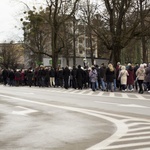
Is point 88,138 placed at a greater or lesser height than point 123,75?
lesser

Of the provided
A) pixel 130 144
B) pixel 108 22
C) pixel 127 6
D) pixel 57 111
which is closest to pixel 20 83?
pixel 108 22

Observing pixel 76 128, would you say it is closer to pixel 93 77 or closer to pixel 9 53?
pixel 93 77

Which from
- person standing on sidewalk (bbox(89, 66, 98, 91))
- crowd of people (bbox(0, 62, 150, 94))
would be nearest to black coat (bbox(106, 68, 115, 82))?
crowd of people (bbox(0, 62, 150, 94))

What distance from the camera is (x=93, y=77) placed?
26.2 meters

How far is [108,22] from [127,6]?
10.2 ft

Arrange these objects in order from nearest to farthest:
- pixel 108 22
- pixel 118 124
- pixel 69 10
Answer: pixel 118 124
pixel 108 22
pixel 69 10

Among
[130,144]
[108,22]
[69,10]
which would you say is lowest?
[130,144]

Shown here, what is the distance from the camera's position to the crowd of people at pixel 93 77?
24.3 meters

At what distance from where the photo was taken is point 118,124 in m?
10.9

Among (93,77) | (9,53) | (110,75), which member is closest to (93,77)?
(93,77)

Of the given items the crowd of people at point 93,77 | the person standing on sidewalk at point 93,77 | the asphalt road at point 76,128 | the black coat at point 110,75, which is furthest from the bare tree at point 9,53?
the asphalt road at point 76,128

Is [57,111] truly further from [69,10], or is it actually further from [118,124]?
[69,10]

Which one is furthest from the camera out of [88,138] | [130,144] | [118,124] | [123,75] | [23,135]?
[123,75]

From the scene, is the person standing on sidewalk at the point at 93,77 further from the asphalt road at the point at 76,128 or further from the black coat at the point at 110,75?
the asphalt road at the point at 76,128
